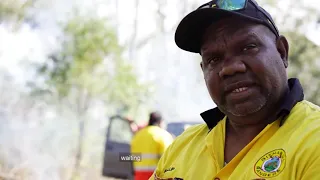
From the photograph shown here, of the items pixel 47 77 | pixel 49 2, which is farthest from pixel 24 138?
pixel 49 2

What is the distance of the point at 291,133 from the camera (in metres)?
1.08

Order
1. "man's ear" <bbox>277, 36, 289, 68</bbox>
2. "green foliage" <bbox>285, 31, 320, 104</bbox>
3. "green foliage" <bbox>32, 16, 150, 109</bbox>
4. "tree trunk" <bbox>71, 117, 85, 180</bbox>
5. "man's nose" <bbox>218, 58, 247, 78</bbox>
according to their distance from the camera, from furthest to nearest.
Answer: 1. "green foliage" <bbox>285, 31, 320, 104</bbox>
2. "green foliage" <bbox>32, 16, 150, 109</bbox>
3. "tree trunk" <bbox>71, 117, 85, 180</bbox>
4. "man's ear" <bbox>277, 36, 289, 68</bbox>
5. "man's nose" <bbox>218, 58, 247, 78</bbox>

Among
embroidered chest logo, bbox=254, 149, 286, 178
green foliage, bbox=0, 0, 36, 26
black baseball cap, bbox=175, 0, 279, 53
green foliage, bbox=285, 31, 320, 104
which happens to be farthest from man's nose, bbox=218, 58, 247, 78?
green foliage, bbox=285, 31, 320, 104

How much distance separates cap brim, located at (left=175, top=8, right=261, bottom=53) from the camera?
123cm

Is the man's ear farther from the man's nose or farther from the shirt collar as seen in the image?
the man's nose

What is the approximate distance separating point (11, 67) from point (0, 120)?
1.62 m

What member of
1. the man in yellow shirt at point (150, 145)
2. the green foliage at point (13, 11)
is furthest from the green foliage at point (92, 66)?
the man in yellow shirt at point (150, 145)

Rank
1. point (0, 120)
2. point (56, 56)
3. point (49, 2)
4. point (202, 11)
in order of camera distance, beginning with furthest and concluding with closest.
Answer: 1. point (49, 2)
2. point (56, 56)
3. point (0, 120)
4. point (202, 11)

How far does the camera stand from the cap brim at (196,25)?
1229 mm

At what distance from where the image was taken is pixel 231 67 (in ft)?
3.79

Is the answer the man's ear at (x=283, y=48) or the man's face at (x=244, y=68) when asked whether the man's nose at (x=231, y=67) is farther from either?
the man's ear at (x=283, y=48)

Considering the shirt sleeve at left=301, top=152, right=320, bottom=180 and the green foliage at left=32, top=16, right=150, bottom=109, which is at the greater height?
the green foliage at left=32, top=16, right=150, bottom=109

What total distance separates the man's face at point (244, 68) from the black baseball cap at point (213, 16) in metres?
0.02

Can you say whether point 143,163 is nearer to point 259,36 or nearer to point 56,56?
point 259,36
